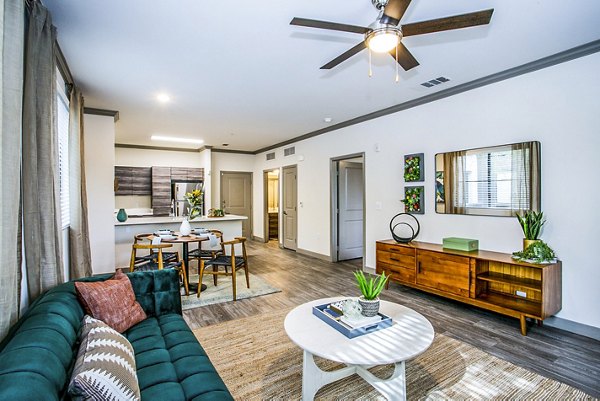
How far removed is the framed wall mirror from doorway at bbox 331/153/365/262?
2179 mm

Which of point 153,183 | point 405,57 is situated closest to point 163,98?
point 405,57

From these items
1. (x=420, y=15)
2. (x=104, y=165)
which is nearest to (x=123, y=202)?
(x=104, y=165)

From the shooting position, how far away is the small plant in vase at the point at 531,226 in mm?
3141

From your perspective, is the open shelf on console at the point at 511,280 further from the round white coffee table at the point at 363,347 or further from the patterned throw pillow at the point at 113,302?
the patterned throw pillow at the point at 113,302

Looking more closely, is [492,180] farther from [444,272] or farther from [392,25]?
[392,25]

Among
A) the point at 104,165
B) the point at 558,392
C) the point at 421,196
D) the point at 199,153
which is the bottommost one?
the point at 558,392

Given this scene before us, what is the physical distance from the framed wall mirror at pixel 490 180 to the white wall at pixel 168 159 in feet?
19.9

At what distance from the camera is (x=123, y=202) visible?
8.11 m

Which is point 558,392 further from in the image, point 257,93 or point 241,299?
point 257,93

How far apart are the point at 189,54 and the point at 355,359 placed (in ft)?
9.92

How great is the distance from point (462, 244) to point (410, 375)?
185 centimetres

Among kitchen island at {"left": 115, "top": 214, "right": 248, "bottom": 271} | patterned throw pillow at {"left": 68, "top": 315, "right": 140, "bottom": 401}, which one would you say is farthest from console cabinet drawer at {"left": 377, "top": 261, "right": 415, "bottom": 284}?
patterned throw pillow at {"left": 68, "top": 315, "right": 140, "bottom": 401}

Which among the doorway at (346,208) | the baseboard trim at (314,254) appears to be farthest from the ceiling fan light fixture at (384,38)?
the baseboard trim at (314,254)

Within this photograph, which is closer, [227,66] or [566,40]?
[566,40]
